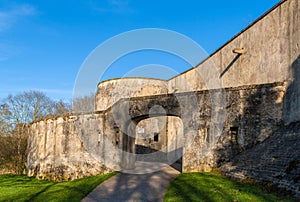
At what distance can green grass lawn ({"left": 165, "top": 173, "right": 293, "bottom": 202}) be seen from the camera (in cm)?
783

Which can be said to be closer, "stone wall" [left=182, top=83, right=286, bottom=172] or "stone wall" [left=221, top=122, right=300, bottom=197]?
"stone wall" [left=221, top=122, right=300, bottom=197]

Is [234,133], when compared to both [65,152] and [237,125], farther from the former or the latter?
[65,152]

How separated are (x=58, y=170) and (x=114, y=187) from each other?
6423mm

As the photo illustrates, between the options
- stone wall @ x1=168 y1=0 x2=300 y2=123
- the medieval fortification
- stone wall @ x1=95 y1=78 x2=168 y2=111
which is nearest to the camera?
the medieval fortification

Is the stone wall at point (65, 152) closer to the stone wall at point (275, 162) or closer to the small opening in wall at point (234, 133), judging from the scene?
the small opening in wall at point (234, 133)

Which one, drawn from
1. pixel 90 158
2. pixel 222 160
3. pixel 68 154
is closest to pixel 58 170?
pixel 68 154

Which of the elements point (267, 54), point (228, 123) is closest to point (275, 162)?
point (228, 123)

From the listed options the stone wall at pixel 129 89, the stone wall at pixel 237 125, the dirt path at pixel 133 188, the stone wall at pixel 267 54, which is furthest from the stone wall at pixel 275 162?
the stone wall at pixel 129 89

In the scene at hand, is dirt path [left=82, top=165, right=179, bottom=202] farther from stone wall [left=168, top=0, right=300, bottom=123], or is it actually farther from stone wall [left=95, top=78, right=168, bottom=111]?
stone wall [left=95, top=78, right=168, bottom=111]

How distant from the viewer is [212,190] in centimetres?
877

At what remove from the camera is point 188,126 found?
42.1ft

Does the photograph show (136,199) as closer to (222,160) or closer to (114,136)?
(222,160)

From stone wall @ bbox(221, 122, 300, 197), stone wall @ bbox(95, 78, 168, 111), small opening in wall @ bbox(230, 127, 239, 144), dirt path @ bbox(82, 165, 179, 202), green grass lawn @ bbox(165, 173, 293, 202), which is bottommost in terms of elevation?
dirt path @ bbox(82, 165, 179, 202)

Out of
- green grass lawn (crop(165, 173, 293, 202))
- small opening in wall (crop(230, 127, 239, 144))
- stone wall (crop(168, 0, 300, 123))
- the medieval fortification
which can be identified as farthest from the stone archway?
stone wall (crop(168, 0, 300, 123))
